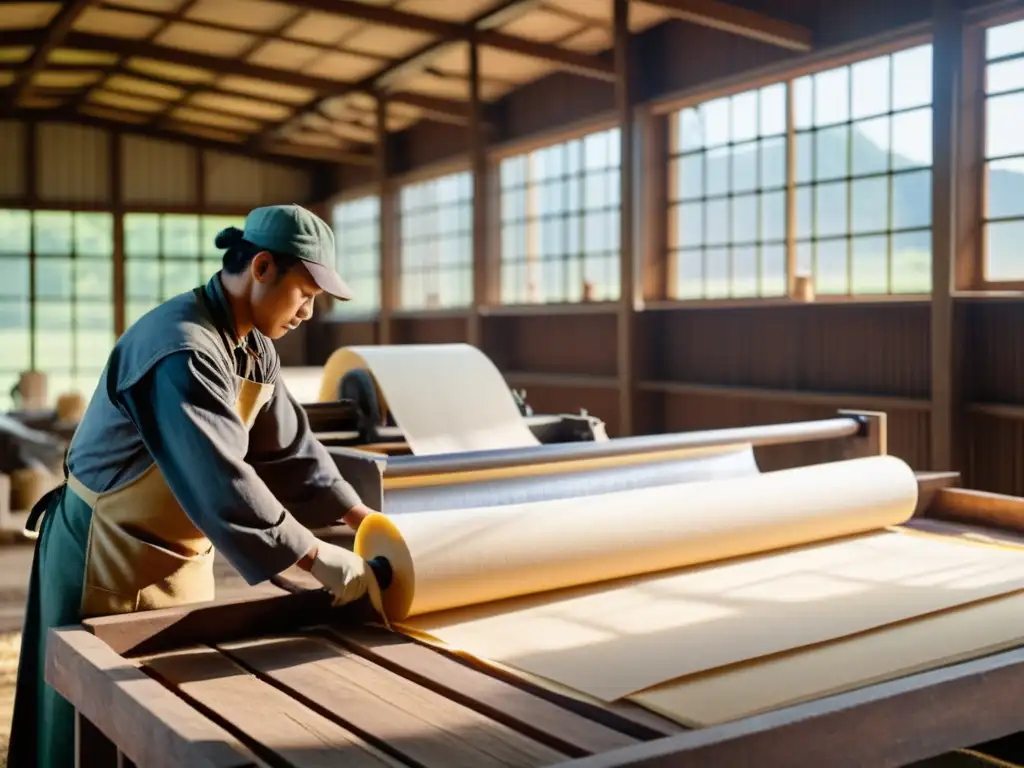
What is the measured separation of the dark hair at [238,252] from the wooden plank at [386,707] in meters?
0.60

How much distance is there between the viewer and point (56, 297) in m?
12.9

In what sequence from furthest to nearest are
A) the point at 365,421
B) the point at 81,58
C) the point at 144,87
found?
the point at 144,87
the point at 81,58
the point at 365,421

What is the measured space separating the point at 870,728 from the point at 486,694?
500 mm

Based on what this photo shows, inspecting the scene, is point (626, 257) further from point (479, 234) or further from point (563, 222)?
point (479, 234)

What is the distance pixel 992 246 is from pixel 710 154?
2272mm

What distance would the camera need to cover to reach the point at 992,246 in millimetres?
5625

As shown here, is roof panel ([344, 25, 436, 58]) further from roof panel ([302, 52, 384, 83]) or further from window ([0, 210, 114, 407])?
window ([0, 210, 114, 407])

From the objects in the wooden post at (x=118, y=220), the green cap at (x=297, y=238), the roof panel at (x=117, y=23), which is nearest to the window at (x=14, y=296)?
the wooden post at (x=118, y=220)

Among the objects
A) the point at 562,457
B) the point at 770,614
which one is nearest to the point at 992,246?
the point at 562,457

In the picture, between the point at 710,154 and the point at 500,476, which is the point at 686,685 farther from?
the point at 710,154

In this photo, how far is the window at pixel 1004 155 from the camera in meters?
5.47

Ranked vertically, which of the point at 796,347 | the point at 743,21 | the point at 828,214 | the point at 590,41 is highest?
the point at 590,41

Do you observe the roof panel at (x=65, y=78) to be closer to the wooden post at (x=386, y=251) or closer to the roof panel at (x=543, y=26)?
the wooden post at (x=386, y=251)

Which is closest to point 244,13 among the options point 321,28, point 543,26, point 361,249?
point 321,28
